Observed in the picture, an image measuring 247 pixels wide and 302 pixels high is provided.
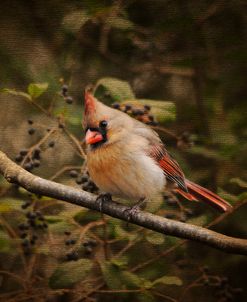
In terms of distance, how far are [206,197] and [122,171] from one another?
0.26 m

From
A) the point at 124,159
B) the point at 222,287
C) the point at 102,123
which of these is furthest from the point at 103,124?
the point at 222,287

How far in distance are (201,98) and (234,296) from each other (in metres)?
0.66

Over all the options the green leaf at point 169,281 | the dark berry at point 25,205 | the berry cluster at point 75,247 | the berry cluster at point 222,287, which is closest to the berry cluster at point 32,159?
the dark berry at point 25,205

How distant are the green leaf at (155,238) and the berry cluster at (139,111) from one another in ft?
1.04

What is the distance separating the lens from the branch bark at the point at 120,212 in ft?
4.27

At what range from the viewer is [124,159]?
157cm

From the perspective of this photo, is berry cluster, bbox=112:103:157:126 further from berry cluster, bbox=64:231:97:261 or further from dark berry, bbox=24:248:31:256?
dark berry, bbox=24:248:31:256

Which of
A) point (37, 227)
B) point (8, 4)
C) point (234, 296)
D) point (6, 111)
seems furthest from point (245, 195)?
point (8, 4)

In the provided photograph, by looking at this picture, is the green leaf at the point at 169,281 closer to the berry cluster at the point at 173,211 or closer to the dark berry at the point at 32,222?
the berry cluster at the point at 173,211

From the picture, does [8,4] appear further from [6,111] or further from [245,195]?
[245,195]

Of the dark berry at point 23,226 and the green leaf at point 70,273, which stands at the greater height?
the dark berry at point 23,226

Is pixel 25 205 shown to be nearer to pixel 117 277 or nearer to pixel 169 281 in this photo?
pixel 117 277

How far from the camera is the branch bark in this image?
51.2 inches

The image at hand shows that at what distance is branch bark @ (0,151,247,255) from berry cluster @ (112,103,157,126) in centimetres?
25
